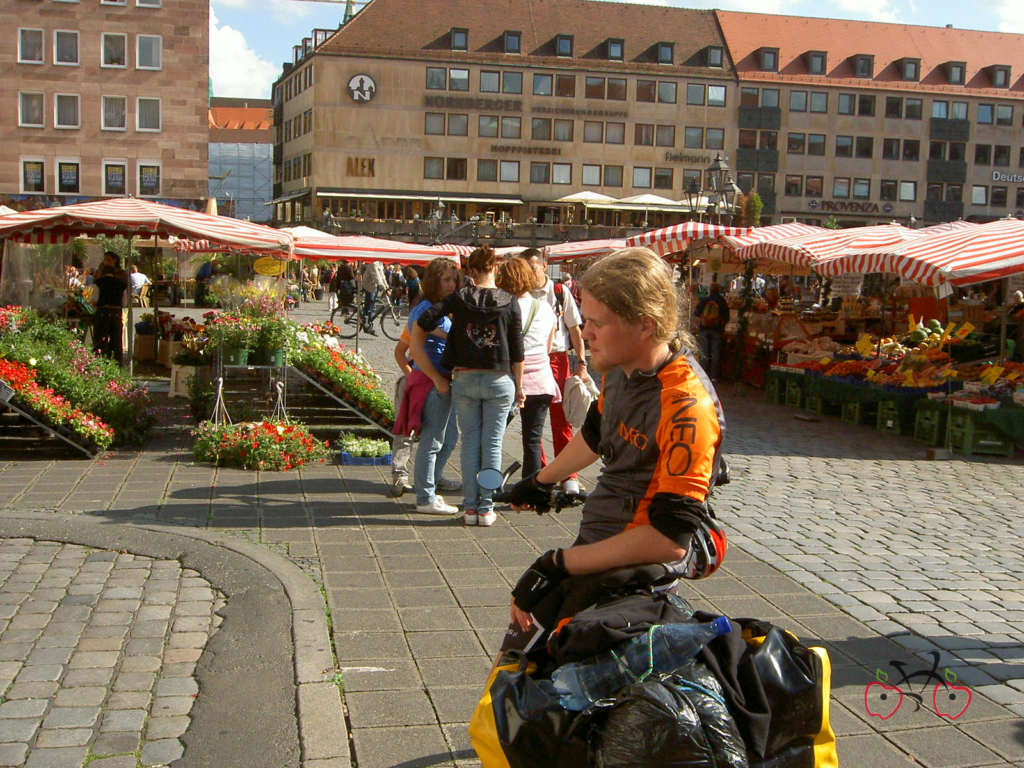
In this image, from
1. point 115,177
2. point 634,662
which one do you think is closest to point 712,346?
point 634,662

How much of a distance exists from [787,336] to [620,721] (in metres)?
15.6

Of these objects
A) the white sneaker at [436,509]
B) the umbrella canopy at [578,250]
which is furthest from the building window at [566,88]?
the white sneaker at [436,509]

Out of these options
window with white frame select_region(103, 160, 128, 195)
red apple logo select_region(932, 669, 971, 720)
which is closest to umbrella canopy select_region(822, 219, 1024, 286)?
red apple logo select_region(932, 669, 971, 720)

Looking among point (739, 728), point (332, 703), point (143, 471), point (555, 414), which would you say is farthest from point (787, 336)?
point (739, 728)

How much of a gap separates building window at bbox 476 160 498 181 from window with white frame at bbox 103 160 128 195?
2447 centimetres

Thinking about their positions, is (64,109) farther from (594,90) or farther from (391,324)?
(594,90)

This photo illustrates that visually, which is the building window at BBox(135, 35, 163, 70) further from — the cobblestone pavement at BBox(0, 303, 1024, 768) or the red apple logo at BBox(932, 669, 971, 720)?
the red apple logo at BBox(932, 669, 971, 720)

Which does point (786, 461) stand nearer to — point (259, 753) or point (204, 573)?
point (204, 573)

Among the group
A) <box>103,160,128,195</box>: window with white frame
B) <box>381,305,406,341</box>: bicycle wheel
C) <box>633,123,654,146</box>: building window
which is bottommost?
<box>381,305,406,341</box>: bicycle wheel

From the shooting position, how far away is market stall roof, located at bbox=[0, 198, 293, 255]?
11336mm

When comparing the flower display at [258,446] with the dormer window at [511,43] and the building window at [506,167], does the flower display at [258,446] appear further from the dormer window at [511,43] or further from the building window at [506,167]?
the dormer window at [511,43]

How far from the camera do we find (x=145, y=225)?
11.5 m

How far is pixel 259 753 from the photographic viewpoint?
3625 millimetres

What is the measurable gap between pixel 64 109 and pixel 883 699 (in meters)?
54.8
